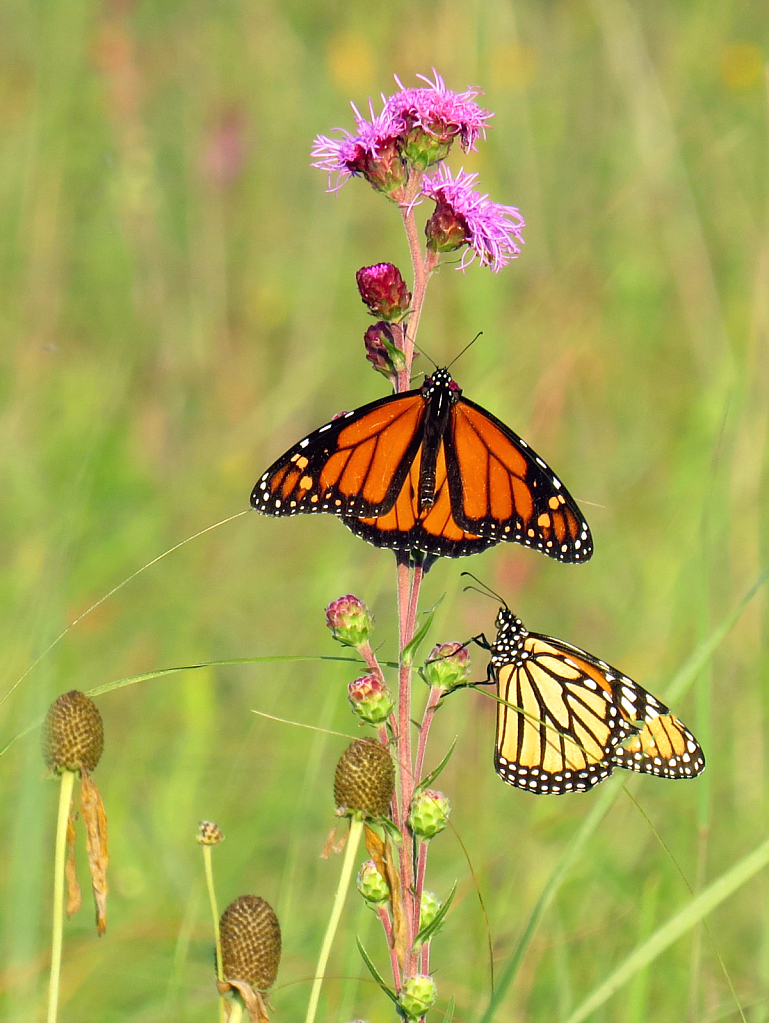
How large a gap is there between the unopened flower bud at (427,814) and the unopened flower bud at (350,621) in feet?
1.02

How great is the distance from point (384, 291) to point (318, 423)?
12.1 feet

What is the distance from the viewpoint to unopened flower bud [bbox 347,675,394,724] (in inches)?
66.2

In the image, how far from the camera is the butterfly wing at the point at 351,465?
192 cm

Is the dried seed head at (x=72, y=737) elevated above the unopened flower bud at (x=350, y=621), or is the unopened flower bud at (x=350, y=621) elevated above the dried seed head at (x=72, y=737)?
the unopened flower bud at (x=350, y=621)

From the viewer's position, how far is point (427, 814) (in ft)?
5.32

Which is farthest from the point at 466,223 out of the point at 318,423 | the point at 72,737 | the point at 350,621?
the point at 318,423

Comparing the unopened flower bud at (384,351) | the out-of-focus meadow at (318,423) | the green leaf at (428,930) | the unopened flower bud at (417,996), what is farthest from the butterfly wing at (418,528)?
the unopened flower bud at (417,996)

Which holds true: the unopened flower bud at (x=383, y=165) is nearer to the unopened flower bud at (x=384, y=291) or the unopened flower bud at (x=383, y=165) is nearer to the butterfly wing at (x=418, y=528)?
the unopened flower bud at (x=384, y=291)

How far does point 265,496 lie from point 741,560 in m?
2.64

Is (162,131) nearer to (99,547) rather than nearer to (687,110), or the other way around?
(687,110)

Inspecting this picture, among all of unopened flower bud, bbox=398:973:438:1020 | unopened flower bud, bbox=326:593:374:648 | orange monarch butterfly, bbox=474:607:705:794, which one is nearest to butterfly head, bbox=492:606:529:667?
orange monarch butterfly, bbox=474:607:705:794

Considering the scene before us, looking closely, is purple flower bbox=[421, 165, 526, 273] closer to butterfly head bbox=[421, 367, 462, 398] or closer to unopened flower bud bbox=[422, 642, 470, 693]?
butterfly head bbox=[421, 367, 462, 398]

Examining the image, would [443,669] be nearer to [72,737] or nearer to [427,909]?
[427,909]

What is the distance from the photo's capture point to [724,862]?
3.14 meters
